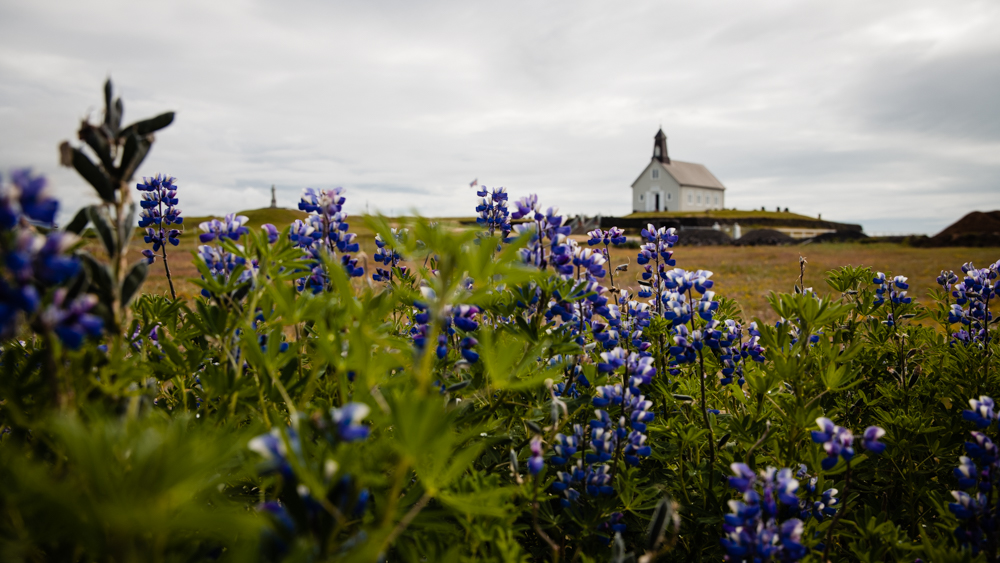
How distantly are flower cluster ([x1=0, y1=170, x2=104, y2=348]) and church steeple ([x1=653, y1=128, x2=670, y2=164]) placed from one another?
261 feet

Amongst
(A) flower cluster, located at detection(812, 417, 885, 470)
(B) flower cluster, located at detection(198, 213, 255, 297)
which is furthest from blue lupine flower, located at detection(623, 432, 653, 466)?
(B) flower cluster, located at detection(198, 213, 255, 297)

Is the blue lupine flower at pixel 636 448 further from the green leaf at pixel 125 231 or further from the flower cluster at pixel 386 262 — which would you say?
the green leaf at pixel 125 231

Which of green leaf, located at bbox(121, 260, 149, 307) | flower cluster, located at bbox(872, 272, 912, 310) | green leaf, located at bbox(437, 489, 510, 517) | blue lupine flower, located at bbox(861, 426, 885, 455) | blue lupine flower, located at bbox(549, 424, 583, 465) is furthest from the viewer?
flower cluster, located at bbox(872, 272, 912, 310)

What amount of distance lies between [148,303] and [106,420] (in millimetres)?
1342

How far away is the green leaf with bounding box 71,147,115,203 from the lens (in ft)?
3.67

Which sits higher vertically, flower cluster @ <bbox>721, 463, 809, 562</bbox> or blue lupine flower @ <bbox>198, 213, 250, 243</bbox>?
blue lupine flower @ <bbox>198, 213, 250, 243</bbox>

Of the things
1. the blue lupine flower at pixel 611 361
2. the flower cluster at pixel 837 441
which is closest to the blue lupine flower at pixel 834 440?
the flower cluster at pixel 837 441

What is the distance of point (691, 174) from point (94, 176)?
83.1 m

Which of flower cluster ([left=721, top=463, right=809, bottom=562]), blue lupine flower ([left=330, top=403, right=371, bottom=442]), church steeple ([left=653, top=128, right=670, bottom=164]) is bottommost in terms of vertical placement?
flower cluster ([left=721, top=463, right=809, bottom=562])

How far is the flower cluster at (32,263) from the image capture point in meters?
0.84

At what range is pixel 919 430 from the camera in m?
2.28

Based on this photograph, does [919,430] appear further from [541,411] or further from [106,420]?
[106,420]

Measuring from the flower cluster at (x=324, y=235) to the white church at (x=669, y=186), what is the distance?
7519 centimetres

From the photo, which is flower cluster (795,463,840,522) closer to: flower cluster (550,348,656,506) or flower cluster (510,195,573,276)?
flower cluster (550,348,656,506)
